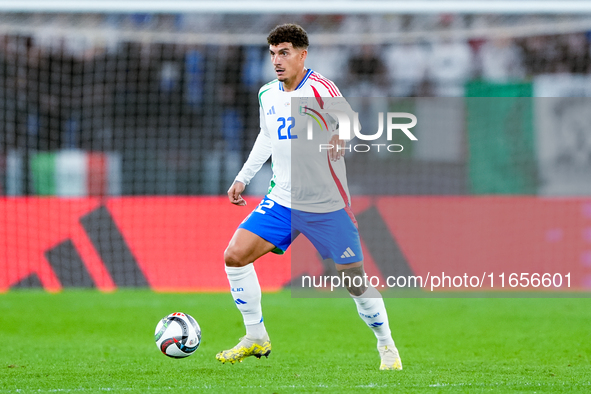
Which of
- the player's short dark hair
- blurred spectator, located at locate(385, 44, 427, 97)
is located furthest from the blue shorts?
blurred spectator, located at locate(385, 44, 427, 97)

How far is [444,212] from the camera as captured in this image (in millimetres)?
11641

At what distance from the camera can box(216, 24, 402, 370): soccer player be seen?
Result: 555 centimetres

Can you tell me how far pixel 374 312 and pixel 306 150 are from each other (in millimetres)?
1244

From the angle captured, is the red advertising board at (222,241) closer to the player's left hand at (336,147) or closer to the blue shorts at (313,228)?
the blue shorts at (313,228)

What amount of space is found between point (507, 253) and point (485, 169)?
1994 mm

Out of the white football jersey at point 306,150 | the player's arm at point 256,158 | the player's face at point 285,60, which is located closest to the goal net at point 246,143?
the player's arm at point 256,158

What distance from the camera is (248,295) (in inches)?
225

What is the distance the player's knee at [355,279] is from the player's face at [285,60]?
1421 mm

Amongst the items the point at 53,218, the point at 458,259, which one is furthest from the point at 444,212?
the point at 53,218

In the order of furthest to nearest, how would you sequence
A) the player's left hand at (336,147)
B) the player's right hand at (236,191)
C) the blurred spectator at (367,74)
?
1. the blurred spectator at (367,74)
2. the player's right hand at (236,191)
3. the player's left hand at (336,147)

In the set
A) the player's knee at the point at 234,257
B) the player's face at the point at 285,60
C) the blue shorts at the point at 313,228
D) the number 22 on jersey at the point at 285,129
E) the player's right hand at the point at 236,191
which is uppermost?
the player's face at the point at 285,60

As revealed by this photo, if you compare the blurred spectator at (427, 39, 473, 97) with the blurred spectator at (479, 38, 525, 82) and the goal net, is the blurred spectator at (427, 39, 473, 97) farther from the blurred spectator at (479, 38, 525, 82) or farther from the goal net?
the blurred spectator at (479, 38, 525, 82)

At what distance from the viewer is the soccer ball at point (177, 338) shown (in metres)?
5.55

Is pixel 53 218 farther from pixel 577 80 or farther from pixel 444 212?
pixel 577 80
